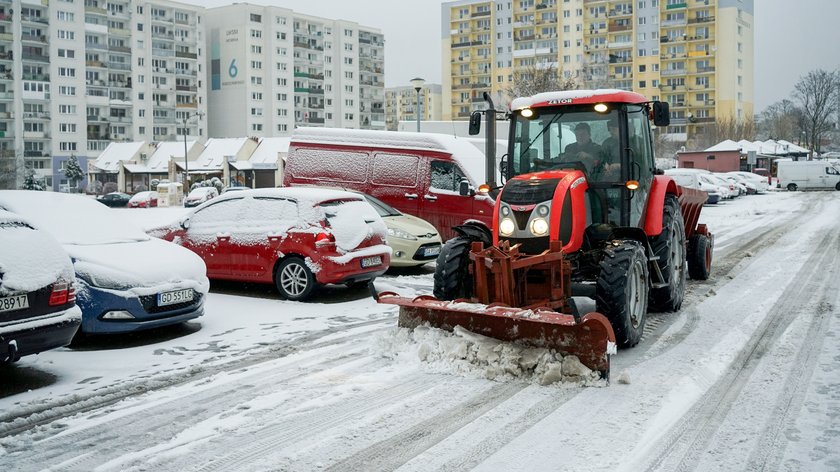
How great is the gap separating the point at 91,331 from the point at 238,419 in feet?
9.98

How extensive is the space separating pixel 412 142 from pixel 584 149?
300 inches

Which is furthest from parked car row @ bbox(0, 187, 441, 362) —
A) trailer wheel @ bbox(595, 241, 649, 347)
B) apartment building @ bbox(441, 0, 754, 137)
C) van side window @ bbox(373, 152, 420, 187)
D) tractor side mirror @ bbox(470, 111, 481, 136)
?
apartment building @ bbox(441, 0, 754, 137)

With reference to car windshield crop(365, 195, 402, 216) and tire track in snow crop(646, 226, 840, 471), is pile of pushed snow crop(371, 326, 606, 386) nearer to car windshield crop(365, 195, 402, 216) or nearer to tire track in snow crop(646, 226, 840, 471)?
tire track in snow crop(646, 226, 840, 471)

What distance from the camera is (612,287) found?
22.8ft

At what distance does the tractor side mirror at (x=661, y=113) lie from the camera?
8391 mm

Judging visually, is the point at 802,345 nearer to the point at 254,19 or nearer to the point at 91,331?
the point at 91,331

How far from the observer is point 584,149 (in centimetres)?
844

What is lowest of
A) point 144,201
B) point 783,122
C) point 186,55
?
point 144,201

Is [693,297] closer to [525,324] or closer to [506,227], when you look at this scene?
[506,227]

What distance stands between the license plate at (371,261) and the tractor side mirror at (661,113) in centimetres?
430

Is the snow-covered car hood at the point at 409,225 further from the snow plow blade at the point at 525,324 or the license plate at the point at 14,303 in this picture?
the license plate at the point at 14,303

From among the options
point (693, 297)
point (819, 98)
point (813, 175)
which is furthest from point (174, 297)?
point (819, 98)

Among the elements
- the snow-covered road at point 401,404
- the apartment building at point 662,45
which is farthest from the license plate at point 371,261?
the apartment building at point 662,45

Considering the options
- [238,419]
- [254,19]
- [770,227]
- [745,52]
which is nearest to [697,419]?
[238,419]
